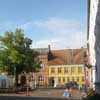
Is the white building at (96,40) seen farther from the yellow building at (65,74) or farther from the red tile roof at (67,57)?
the red tile roof at (67,57)

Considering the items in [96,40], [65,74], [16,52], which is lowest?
[65,74]

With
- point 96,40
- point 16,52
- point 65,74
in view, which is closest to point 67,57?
point 65,74

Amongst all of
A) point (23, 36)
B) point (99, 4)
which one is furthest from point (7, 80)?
point (99, 4)

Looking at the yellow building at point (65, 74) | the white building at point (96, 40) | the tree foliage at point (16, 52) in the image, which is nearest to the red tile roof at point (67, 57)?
the yellow building at point (65, 74)

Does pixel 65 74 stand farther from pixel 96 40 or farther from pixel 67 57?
pixel 96 40

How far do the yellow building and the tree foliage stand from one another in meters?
39.4

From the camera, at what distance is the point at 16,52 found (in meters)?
70.9

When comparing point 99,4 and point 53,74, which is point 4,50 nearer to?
point 53,74

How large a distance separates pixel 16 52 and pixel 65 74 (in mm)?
44356

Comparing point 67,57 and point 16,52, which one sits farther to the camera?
point 67,57

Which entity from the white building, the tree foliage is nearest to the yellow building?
the tree foliage

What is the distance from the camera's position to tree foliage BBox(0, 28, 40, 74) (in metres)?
71.4

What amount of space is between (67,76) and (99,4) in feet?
302

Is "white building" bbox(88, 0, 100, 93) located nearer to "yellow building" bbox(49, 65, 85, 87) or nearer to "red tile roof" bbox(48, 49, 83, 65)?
"yellow building" bbox(49, 65, 85, 87)
